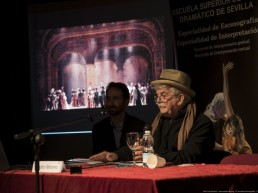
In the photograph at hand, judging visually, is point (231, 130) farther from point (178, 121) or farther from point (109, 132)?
point (109, 132)

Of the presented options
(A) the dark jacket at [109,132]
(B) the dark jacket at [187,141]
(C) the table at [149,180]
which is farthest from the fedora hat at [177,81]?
(A) the dark jacket at [109,132]

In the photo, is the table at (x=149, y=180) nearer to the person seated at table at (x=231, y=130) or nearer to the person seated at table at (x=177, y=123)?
the person seated at table at (x=177, y=123)

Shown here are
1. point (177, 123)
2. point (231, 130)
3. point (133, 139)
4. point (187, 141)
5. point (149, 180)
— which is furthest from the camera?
point (231, 130)

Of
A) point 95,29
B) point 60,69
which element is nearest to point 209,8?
point 95,29

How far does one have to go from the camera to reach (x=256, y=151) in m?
4.98

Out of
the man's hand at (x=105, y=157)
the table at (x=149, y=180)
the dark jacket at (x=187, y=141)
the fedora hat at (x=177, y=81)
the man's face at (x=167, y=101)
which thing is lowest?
the table at (x=149, y=180)

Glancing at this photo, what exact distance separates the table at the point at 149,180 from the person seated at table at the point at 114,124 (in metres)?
2.16

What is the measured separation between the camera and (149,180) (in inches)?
107

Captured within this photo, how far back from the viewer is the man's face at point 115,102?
18.8 ft

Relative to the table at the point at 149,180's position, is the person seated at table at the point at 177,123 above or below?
above

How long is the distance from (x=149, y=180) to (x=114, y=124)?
3.09 m

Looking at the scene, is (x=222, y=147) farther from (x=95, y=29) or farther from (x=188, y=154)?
(x=95, y=29)

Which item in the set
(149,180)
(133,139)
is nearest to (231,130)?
(133,139)

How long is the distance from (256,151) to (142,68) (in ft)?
6.51
